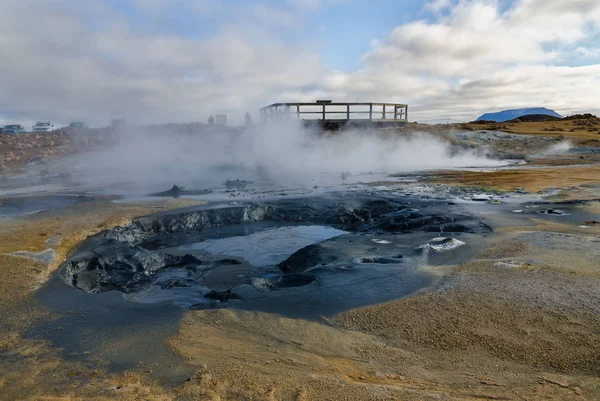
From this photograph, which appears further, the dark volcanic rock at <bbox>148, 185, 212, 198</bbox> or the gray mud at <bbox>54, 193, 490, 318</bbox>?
the dark volcanic rock at <bbox>148, 185, 212, 198</bbox>

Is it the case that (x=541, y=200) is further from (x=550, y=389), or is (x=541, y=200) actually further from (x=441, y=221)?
(x=550, y=389)

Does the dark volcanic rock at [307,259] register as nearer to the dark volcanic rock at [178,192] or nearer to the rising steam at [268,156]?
the dark volcanic rock at [178,192]

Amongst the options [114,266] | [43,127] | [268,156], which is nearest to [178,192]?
[114,266]

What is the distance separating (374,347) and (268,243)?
12.4 ft

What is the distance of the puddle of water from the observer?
5930mm

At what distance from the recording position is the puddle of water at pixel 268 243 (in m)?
5.93

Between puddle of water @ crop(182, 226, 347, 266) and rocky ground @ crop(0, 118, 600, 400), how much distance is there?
87.7 inches

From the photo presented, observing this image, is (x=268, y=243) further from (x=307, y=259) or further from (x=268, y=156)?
(x=268, y=156)

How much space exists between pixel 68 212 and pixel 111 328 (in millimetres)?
5310

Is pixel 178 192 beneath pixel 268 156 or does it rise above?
beneath

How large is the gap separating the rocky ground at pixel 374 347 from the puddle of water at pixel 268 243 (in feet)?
7.30

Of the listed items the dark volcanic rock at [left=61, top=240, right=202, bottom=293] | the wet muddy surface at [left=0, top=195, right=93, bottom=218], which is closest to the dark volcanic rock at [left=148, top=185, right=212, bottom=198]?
the wet muddy surface at [left=0, top=195, right=93, bottom=218]

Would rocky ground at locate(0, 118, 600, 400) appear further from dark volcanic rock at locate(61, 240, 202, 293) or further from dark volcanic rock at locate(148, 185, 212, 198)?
dark volcanic rock at locate(148, 185, 212, 198)

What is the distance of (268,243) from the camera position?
6.58 m
